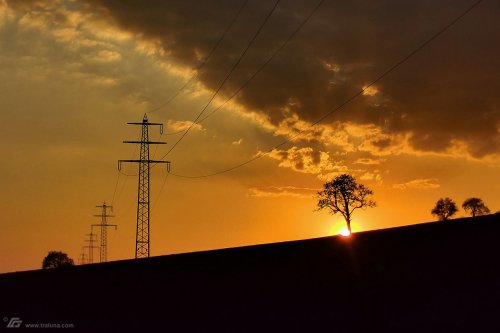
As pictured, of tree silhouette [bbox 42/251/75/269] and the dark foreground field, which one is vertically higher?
tree silhouette [bbox 42/251/75/269]

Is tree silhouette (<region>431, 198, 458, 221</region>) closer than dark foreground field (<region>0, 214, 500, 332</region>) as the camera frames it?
No

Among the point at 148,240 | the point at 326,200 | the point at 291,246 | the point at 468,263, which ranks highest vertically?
the point at 326,200

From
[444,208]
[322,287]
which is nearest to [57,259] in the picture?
[444,208]

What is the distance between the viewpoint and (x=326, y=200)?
262 ft

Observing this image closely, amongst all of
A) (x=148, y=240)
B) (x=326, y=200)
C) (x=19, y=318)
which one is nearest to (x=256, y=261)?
(x=19, y=318)

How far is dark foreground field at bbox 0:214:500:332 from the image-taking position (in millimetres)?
8727

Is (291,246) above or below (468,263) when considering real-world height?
above

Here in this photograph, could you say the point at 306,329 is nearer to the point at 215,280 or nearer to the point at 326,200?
the point at 215,280

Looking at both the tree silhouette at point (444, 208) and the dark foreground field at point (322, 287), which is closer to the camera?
the dark foreground field at point (322, 287)

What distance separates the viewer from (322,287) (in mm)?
10336

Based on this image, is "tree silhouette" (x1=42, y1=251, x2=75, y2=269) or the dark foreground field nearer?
the dark foreground field

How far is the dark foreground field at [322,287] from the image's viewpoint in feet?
28.6

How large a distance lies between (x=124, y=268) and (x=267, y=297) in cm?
571

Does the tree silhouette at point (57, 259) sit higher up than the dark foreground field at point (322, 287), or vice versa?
the tree silhouette at point (57, 259)
